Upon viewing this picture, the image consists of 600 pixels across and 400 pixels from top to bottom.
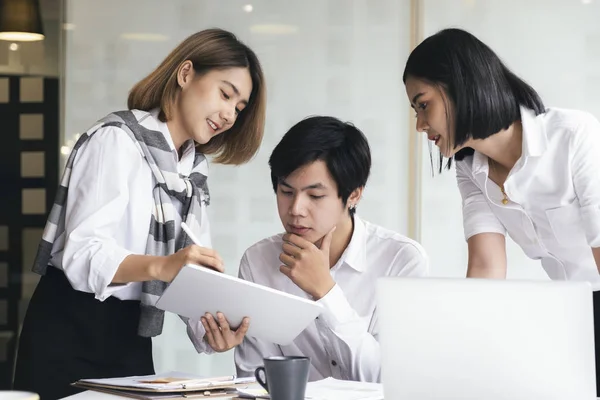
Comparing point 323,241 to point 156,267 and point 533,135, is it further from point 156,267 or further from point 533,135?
point 533,135

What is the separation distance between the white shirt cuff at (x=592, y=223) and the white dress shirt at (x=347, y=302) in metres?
0.43

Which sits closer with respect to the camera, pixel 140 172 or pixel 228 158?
pixel 140 172

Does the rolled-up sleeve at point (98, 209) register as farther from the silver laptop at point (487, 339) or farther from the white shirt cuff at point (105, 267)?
the silver laptop at point (487, 339)

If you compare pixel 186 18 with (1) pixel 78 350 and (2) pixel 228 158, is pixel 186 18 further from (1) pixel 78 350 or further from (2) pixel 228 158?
(1) pixel 78 350

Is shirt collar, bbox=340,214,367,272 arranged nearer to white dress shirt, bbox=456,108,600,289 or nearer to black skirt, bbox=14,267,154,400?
white dress shirt, bbox=456,108,600,289

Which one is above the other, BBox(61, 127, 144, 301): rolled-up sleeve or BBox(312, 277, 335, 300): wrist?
BBox(61, 127, 144, 301): rolled-up sleeve

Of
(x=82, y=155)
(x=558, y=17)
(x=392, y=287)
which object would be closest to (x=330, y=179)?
(x=82, y=155)

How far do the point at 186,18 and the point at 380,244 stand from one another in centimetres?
179

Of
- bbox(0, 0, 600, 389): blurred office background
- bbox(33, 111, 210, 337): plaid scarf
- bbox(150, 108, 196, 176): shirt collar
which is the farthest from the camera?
bbox(0, 0, 600, 389): blurred office background

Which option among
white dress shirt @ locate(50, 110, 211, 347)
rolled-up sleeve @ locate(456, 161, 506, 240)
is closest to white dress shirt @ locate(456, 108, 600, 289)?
rolled-up sleeve @ locate(456, 161, 506, 240)

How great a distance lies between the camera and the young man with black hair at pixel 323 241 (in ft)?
6.88

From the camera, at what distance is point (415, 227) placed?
375 cm

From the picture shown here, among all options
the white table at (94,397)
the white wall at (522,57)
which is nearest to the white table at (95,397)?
the white table at (94,397)

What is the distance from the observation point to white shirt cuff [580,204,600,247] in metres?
2.01
